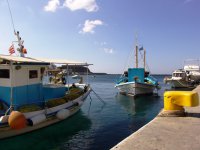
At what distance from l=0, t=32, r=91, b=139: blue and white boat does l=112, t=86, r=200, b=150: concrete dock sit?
18.9 feet

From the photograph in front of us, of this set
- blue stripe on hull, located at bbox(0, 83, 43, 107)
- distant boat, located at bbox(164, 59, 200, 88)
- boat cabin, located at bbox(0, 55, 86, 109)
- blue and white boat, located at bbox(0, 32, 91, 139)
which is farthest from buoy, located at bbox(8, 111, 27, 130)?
distant boat, located at bbox(164, 59, 200, 88)

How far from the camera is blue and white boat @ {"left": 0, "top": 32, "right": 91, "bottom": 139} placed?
34.4 feet

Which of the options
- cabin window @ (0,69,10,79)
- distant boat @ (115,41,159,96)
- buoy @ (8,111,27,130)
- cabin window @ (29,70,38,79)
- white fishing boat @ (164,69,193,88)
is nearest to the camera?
buoy @ (8,111,27,130)

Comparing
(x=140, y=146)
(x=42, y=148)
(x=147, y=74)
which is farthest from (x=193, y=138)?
(x=147, y=74)

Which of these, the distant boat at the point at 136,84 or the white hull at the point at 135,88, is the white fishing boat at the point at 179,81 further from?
the white hull at the point at 135,88

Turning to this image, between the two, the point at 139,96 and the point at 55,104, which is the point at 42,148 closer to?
the point at 55,104

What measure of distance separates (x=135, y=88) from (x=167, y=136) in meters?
22.2

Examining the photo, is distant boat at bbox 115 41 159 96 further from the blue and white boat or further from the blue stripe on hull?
the blue stripe on hull

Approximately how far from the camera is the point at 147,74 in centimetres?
3578

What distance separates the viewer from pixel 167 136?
6449 millimetres

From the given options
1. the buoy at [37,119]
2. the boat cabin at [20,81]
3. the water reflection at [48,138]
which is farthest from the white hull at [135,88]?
the buoy at [37,119]

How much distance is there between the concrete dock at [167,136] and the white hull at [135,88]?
65.6 feet

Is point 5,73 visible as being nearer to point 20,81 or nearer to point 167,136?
point 20,81

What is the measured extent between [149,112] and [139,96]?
10.0 metres
